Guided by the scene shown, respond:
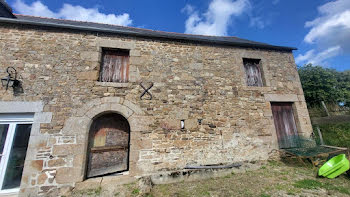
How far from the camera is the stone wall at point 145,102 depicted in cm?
334

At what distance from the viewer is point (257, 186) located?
3.05m

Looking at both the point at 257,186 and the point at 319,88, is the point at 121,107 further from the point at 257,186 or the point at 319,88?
the point at 319,88

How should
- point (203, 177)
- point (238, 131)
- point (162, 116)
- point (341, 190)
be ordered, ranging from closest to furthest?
point (341, 190) → point (203, 177) → point (162, 116) → point (238, 131)

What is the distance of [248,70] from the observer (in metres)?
5.17

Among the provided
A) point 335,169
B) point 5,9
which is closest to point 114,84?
point 5,9

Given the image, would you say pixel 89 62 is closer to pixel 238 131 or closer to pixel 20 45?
pixel 20 45

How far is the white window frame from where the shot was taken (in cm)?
308

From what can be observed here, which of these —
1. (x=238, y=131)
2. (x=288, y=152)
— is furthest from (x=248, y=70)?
(x=288, y=152)

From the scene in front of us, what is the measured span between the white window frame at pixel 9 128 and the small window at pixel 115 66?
2004 millimetres

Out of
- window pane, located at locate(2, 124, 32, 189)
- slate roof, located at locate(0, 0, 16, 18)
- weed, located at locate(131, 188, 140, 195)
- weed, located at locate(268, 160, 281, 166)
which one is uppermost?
slate roof, located at locate(0, 0, 16, 18)

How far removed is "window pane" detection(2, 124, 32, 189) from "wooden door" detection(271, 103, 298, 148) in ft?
24.5

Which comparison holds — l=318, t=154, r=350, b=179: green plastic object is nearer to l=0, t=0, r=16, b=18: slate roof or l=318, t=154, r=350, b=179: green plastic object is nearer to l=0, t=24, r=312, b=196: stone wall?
l=0, t=24, r=312, b=196: stone wall

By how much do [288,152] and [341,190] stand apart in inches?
49.3

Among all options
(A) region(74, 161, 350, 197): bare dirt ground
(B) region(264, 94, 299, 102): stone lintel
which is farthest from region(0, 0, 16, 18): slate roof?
(B) region(264, 94, 299, 102): stone lintel
